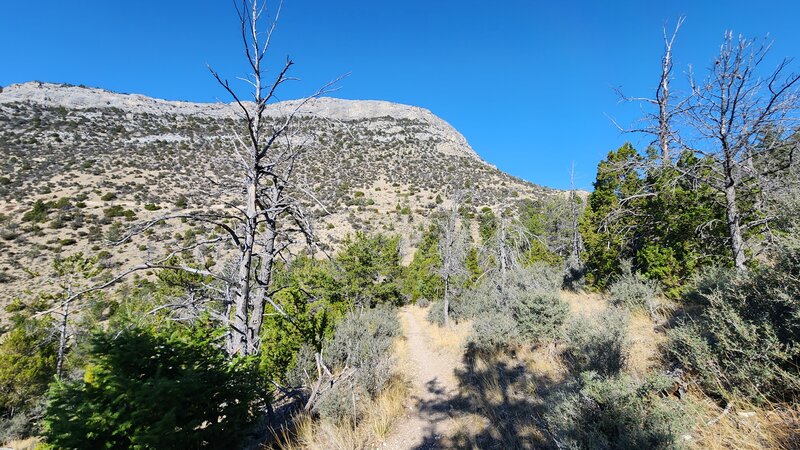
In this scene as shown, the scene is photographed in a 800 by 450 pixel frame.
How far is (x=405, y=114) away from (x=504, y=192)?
3969cm

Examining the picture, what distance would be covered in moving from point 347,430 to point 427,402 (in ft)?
7.77

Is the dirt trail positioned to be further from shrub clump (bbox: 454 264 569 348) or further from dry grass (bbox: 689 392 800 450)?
dry grass (bbox: 689 392 800 450)

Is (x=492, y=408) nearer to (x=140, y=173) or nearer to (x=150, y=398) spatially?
(x=150, y=398)

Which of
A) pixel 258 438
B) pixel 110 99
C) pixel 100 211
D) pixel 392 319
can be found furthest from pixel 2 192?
pixel 258 438

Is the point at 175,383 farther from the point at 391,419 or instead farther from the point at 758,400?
the point at 758,400

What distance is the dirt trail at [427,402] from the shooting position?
16.3 ft

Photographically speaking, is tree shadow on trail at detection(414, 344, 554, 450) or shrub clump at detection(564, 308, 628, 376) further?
shrub clump at detection(564, 308, 628, 376)

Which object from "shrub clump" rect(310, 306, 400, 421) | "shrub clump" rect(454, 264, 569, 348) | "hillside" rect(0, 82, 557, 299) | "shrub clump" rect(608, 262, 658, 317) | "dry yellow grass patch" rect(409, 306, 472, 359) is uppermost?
"hillside" rect(0, 82, 557, 299)

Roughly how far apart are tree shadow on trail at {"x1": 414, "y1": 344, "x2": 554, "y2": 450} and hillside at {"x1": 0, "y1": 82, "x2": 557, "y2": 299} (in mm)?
12950

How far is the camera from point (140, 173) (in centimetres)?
3756

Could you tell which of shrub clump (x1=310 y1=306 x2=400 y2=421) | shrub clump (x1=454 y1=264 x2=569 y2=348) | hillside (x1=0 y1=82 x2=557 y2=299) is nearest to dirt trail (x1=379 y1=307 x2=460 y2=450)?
shrub clump (x1=310 y1=306 x2=400 y2=421)

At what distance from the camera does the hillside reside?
26.4 metres

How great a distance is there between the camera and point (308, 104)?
3875 mm

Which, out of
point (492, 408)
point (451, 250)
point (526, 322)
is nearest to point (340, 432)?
point (492, 408)
